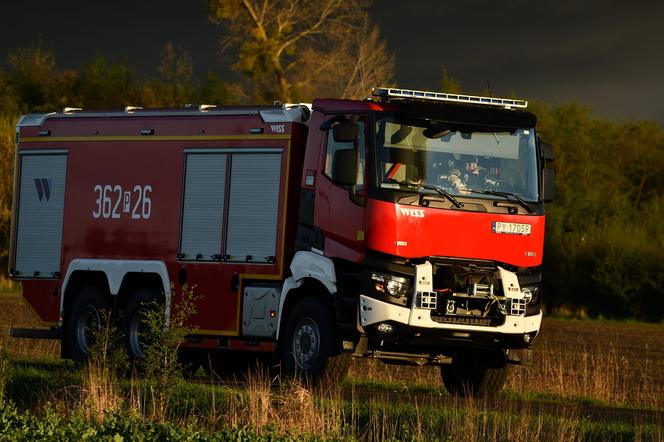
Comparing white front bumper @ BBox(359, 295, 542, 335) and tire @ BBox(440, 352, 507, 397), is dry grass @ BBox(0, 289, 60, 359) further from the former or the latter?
tire @ BBox(440, 352, 507, 397)

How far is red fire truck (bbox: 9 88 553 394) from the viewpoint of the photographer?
58.1ft

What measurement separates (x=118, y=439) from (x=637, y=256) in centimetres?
4680

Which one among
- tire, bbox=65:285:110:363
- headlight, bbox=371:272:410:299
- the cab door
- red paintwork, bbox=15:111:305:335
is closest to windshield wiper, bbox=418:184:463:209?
the cab door

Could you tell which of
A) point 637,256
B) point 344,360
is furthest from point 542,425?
point 637,256

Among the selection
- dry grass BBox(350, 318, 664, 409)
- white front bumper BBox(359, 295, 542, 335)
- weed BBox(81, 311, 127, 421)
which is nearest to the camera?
weed BBox(81, 311, 127, 421)

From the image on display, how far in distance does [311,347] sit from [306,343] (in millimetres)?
119

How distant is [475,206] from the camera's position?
1809 cm

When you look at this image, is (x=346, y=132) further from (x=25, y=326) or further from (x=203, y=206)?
(x=25, y=326)

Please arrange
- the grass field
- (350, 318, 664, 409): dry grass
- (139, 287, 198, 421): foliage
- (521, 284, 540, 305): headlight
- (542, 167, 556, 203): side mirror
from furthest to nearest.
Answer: (350, 318, 664, 409): dry grass → (542, 167, 556, 203): side mirror → (521, 284, 540, 305): headlight → (139, 287, 198, 421): foliage → the grass field

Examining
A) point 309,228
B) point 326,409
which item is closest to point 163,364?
point 309,228

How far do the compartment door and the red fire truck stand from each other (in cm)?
3

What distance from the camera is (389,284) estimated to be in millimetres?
17516

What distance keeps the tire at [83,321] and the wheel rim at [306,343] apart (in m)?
4.18

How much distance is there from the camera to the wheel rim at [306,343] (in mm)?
18469
